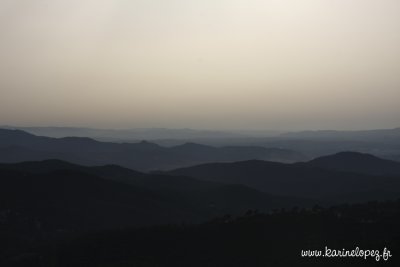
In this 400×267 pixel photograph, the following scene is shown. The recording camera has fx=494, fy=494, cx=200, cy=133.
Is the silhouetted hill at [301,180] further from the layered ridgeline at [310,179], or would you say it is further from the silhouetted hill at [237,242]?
the silhouetted hill at [237,242]

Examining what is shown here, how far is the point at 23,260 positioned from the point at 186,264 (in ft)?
63.9

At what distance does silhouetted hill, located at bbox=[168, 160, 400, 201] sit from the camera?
12504 centimetres

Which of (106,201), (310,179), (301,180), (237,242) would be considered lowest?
(106,201)

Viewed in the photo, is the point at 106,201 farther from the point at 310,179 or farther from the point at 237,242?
the point at 310,179

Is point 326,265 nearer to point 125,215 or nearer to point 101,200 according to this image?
point 125,215

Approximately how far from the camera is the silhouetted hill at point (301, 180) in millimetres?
125044

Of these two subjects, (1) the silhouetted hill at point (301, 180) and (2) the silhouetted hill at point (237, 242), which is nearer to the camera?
(2) the silhouetted hill at point (237, 242)

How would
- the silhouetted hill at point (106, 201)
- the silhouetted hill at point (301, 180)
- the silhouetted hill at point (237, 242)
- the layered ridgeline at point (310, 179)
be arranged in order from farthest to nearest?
the silhouetted hill at point (301, 180) < the layered ridgeline at point (310, 179) < the silhouetted hill at point (106, 201) < the silhouetted hill at point (237, 242)

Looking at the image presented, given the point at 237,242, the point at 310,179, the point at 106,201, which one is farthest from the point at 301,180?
the point at 237,242

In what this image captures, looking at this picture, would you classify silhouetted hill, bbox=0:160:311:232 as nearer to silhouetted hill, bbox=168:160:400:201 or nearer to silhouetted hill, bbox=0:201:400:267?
silhouetted hill, bbox=0:201:400:267

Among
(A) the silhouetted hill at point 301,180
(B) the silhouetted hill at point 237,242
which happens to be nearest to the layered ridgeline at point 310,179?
(A) the silhouetted hill at point 301,180

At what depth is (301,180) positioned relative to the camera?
484 feet

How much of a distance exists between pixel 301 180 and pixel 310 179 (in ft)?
13.1

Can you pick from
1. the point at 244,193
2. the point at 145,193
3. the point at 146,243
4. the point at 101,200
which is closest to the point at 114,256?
the point at 146,243
